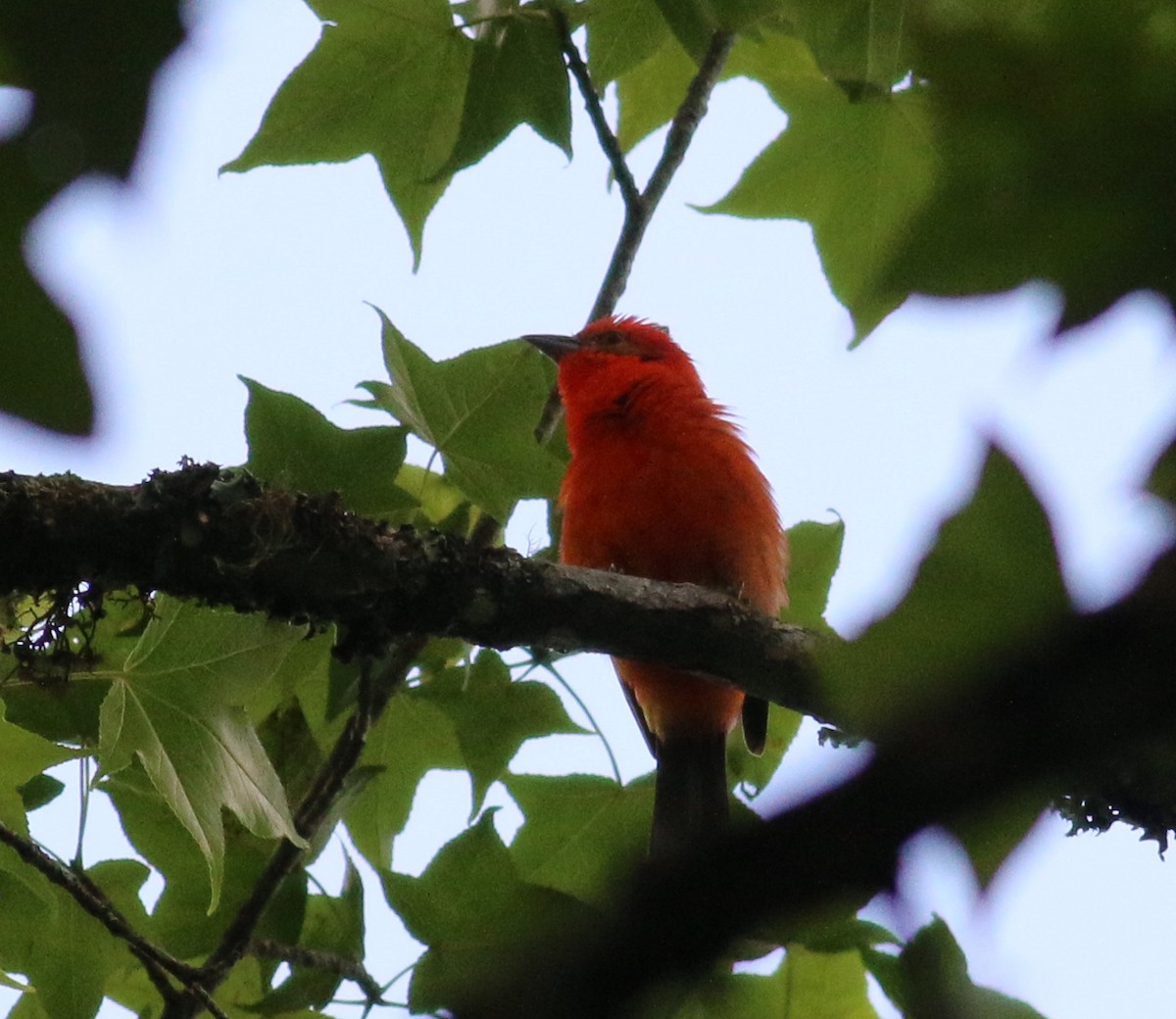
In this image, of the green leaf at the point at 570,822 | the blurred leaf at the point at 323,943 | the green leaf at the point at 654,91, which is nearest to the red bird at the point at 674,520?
the green leaf at the point at 570,822

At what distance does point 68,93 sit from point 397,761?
343 cm

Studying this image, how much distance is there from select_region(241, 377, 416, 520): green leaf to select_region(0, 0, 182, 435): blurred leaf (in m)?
2.55

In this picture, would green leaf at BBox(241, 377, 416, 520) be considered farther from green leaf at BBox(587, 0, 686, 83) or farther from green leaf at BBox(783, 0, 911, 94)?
green leaf at BBox(783, 0, 911, 94)

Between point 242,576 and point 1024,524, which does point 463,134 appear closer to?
point 242,576

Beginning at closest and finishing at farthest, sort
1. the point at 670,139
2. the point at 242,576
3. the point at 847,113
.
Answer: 1. the point at 242,576
2. the point at 847,113
3. the point at 670,139

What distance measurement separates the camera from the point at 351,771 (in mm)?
3539

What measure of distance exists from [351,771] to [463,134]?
1593mm

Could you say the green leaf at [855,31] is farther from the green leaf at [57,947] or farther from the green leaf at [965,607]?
the green leaf at [57,947]

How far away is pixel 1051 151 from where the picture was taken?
0.59 metres

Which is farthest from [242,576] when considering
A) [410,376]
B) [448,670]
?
[448,670]

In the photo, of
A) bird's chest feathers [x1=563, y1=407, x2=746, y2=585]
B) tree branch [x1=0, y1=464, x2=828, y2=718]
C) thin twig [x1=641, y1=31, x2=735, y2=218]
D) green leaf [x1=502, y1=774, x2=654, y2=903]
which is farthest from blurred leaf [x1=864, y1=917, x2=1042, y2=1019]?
bird's chest feathers [x1=563, y1=407, x2=746, y2=585]

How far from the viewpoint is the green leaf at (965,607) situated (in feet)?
1.80

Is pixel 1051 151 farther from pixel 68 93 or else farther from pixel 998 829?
pixel 68 93

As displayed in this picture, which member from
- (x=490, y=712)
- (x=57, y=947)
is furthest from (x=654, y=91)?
(x=57, y=947)
